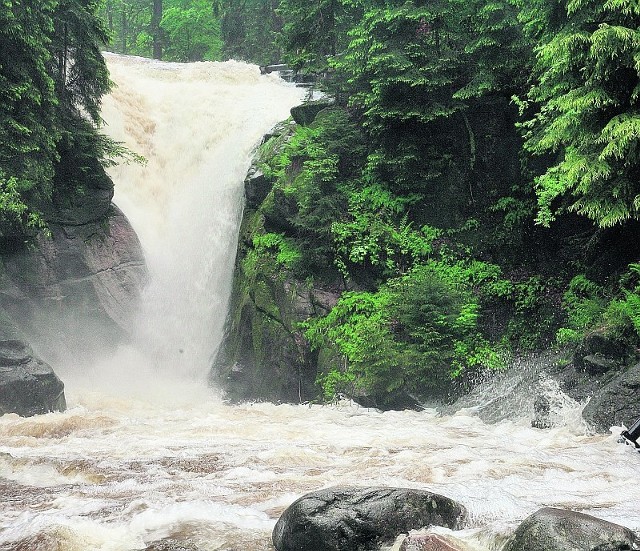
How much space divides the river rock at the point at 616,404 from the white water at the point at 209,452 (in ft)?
0.95

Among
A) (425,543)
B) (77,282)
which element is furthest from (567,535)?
(77,282)

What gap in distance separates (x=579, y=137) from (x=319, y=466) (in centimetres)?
609

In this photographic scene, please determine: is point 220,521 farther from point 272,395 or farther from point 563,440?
point 272,395

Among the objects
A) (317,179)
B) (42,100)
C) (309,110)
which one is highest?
(309,110)

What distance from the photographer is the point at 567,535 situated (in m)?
4.05

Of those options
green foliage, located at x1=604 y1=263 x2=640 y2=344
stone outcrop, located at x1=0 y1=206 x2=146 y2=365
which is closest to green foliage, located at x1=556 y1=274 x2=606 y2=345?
green foliage, located at x1=604 y1=263 x2=640 y2=344

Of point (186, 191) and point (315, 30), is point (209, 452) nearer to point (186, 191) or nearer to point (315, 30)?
point (186, 191)

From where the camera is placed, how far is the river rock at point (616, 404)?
8.16 m

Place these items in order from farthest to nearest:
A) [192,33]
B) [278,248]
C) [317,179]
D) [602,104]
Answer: [192,33] → [278,248] → [317,179] → [602,104]

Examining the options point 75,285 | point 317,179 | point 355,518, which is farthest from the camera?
point 75,285

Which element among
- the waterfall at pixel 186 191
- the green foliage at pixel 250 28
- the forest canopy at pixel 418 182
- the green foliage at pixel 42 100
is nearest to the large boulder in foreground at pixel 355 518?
the forest canopy at pixel 418 182

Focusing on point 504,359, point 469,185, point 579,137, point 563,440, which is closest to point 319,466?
point 563,440

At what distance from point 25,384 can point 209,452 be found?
210 inches

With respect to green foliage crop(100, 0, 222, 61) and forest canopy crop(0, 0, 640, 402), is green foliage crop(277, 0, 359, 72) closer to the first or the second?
forest canopy crop(0, 0, 640, 402)
